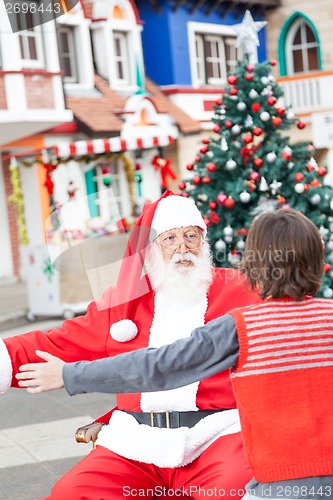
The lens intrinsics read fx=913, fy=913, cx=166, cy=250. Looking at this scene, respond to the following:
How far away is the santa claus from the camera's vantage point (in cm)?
335

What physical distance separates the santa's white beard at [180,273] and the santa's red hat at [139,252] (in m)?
0.05

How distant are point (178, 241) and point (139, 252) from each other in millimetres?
183

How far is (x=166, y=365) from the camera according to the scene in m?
2.56

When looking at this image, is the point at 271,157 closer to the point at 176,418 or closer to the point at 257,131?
the point at 257,131

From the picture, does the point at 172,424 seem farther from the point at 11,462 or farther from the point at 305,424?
the point at 11,462

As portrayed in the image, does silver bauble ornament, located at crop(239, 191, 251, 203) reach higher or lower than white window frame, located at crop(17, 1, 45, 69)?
lower

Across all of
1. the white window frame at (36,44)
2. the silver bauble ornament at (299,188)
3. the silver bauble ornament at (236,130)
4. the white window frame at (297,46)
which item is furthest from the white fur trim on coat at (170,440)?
the white window frame at (297,46)

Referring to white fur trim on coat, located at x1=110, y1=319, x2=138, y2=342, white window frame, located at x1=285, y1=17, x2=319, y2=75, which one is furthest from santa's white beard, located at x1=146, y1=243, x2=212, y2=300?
white window frame, located at x1=285, y1=17, x2=319, y2=75

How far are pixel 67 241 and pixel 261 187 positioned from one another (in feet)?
13.5

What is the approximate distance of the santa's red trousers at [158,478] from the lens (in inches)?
127

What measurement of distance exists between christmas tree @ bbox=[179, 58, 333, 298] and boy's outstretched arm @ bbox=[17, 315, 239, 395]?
201 inches

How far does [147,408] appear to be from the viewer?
11.6ft

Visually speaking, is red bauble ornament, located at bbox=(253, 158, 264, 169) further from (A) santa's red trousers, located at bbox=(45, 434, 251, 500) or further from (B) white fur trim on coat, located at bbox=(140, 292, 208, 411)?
(A) santa's red trousers, located at bbox=(45, 434, 251, 500)

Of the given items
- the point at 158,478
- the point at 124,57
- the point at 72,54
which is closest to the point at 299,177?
the point at 158,478
